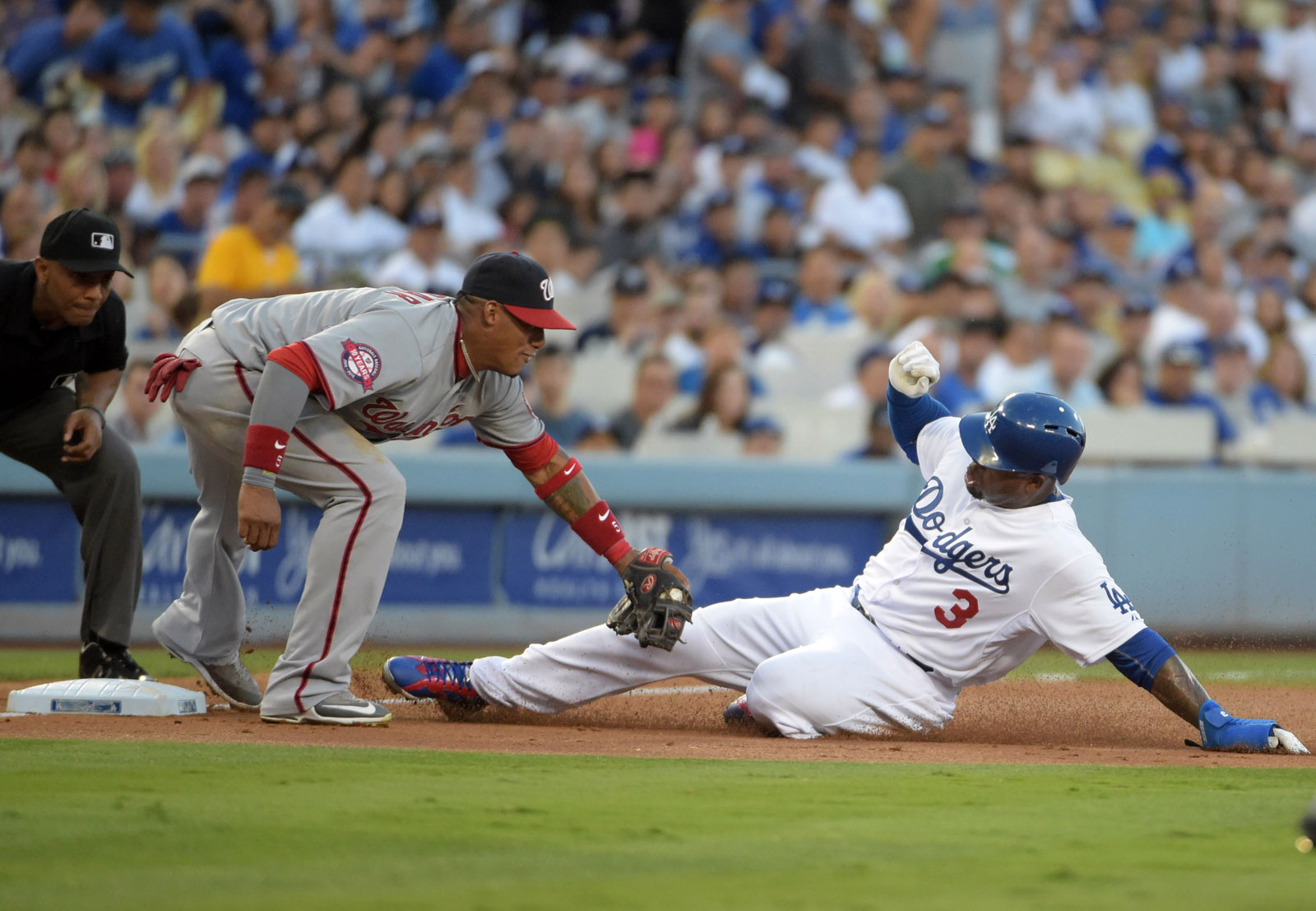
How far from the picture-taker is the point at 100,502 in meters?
6.30

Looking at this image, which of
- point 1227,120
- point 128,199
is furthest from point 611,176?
point 1227,120

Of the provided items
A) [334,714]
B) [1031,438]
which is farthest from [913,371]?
[334,714]

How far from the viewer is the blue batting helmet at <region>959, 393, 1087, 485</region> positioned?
5.25m

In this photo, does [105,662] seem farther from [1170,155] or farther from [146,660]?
[1170,155]

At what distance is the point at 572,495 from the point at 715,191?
7.86 metres

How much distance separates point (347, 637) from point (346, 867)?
2.28 m

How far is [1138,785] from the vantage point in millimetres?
4551

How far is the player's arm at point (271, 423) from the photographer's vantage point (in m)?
5.13

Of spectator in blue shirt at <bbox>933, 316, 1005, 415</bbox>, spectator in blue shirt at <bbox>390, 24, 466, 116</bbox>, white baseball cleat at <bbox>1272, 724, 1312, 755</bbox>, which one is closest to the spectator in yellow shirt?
spectator in blue shirt at <bbox>390, 24, 466, 116</bbox>

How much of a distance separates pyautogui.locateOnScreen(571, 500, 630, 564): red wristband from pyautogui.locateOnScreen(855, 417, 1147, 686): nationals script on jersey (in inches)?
36.7

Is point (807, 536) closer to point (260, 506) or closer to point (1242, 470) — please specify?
point (1242, 470)

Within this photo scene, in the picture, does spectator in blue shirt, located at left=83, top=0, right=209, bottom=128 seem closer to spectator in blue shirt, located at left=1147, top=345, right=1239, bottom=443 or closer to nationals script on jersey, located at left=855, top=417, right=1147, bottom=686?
spectator in blue shirt, located at left=1147, top=345, right=1239, bottom=443

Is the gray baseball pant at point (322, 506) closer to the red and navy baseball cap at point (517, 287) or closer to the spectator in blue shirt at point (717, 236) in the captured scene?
the red and navy baseball cap at point (517, 287)

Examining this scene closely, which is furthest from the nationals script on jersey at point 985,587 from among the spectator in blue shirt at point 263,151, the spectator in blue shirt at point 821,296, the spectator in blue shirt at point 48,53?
the spectator in blue shirt at point 48,53
